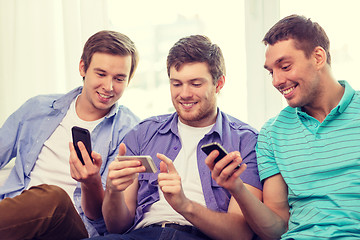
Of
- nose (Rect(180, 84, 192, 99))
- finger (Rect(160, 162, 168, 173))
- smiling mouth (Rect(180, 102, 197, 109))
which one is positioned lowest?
finger (Rect(160, 162, 168, 173))

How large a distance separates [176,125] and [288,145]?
0.50 m

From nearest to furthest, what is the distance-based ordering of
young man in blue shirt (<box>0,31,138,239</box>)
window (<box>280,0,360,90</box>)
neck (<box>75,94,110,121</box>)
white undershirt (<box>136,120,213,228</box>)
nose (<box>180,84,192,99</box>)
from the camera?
white undershirt (<box>136,120,213,228</box>)
nose (<box>180,84,192,99</box>)
young man in blue shirt (<box>0,31,138,239</box>)
neck (<box>75,94,110,121</box>)
window (<box>280,0,360,90</box>)

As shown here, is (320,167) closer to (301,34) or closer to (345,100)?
(345,100)

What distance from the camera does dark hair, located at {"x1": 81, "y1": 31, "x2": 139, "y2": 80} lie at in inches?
85.4

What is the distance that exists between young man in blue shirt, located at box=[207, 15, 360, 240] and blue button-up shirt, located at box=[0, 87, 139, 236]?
2.39 feet

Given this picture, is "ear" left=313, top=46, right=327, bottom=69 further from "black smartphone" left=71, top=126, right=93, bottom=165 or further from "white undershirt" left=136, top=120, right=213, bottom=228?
"black smartphone" left=71, top=126, right=93, bottom=165

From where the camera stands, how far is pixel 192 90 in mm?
1902

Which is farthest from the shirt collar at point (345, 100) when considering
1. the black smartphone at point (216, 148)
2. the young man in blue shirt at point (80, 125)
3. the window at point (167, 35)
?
the young man in blue shirt at point (80, 125)

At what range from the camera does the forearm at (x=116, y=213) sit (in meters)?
1.72

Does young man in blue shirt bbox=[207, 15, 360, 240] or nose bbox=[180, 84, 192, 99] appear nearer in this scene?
young man in blue shirt bbox=[207, 15, 360, 240]

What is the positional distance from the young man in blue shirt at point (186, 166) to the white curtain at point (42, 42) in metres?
0.85

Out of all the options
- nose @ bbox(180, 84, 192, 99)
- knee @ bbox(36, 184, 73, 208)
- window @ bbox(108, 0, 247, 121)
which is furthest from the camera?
window @ bbox(108, 0, 247, 121)

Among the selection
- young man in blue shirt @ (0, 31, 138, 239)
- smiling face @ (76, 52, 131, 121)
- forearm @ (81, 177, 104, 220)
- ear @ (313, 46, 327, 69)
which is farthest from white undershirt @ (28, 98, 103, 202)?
ear @ (313, 46, 327, 69)

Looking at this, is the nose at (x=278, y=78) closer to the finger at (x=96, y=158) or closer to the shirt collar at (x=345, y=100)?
the shirt collar at (x=345, y=100)
